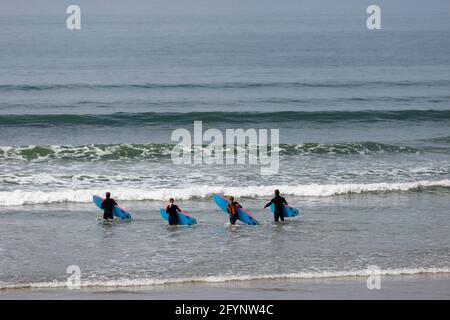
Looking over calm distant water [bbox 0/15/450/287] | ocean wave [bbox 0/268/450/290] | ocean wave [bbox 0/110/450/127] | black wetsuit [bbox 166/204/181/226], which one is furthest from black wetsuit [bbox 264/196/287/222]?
ocean wave [bbox 0/110/450/127]

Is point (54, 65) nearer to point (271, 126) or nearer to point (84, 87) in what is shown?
point (84, 87)

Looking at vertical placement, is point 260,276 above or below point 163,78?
below

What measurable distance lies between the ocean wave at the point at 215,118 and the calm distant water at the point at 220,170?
4.7 inches

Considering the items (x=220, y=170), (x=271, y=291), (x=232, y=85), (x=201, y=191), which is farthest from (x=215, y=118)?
(x=271, y=291)

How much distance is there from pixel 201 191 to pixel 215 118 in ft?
53.2

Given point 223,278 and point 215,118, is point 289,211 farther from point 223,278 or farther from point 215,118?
point 215,118

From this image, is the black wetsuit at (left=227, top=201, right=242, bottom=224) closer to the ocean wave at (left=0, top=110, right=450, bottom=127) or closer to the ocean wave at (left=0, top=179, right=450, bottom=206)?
the ocean wave at (left=0, top=179, right=450, bottom=206)

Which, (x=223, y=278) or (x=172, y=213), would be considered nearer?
(x=223, y=278)

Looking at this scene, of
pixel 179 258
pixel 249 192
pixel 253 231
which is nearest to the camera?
pixel 179 258

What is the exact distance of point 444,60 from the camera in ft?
238

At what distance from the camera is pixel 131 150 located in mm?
33375

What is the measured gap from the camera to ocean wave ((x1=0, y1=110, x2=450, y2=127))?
40.9m
